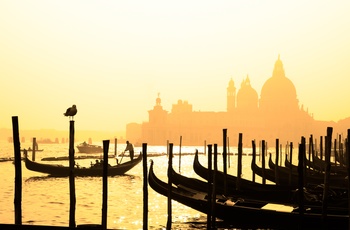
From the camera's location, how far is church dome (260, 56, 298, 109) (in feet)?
593

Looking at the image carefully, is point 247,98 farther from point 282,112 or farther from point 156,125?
point 156,125

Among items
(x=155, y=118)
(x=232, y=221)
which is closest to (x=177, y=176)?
(x=232, y=221)

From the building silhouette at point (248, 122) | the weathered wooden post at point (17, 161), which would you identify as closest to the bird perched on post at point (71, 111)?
the weathered wooden post at point (17, 161)

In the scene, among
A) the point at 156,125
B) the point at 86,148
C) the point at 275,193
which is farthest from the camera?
the point at 156,125

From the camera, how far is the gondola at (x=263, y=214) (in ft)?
38.4

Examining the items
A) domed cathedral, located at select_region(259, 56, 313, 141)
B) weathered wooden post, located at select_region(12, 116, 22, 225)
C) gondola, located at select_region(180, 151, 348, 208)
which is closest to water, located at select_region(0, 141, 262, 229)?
gondola, located at select_region(180, 151, 348, 208)

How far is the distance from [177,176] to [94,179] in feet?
60.3

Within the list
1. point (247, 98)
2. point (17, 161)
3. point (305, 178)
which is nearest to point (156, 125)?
point (247, 98)

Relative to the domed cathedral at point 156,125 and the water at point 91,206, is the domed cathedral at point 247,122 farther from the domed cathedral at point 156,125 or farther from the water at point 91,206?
the water at point 91,206

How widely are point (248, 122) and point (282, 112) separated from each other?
11.4 m

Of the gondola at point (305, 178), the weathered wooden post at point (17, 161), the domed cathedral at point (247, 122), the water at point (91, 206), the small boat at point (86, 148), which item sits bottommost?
the water at point (91, 206)

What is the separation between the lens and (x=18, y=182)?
438 inches

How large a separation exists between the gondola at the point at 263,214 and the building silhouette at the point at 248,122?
15491 centimetres

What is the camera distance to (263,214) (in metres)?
12.9
